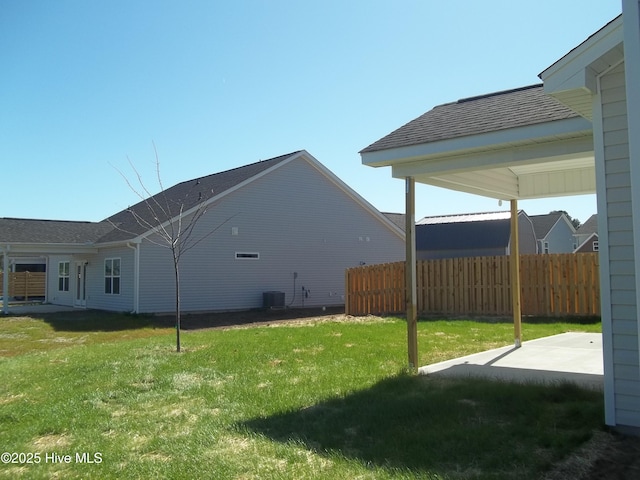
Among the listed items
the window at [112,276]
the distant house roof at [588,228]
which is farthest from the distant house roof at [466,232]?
the window at [112,276]

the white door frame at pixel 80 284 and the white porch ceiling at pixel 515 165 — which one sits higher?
the white porch ceiling at pixel 515 165

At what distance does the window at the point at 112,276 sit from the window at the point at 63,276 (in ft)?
18.7

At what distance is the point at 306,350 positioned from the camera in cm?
996

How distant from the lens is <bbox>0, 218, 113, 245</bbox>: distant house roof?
22500 mm

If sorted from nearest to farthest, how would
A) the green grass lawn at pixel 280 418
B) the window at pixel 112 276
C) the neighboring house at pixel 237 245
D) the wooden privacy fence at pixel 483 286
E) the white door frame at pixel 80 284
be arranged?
1. the green grass lawn at pixel 280 418
2. the wooden privacy fence at pixel 483 286
3. the neighboring house at pixel 237 245
4. the window at pixel 112 276
5. the white door frame at pixel 80 284

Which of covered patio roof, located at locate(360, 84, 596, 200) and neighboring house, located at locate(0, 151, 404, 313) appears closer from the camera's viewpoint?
covered patio roof, located at locate(360, 84, 596, 200)

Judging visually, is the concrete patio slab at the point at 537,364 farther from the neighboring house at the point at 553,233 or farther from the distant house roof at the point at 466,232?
the neighboring house at the point at 553,233

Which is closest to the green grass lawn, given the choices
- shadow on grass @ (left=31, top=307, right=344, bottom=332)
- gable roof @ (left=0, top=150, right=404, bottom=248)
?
shadow on grass @ (left=31, top=307, right=344, bottom=332)

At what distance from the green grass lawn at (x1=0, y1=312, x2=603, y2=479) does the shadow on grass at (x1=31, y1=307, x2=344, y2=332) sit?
7.02 metres

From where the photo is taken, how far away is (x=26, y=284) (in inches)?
1248

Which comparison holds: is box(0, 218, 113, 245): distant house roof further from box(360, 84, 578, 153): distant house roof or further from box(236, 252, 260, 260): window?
box(360, 84, 578, 153): distant house roof

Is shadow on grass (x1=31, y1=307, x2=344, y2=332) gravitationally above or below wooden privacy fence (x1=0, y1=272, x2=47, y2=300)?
below

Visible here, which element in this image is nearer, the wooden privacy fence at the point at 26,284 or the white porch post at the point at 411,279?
the white porch post at the point at 411,279

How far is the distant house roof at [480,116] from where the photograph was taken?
6508mm
